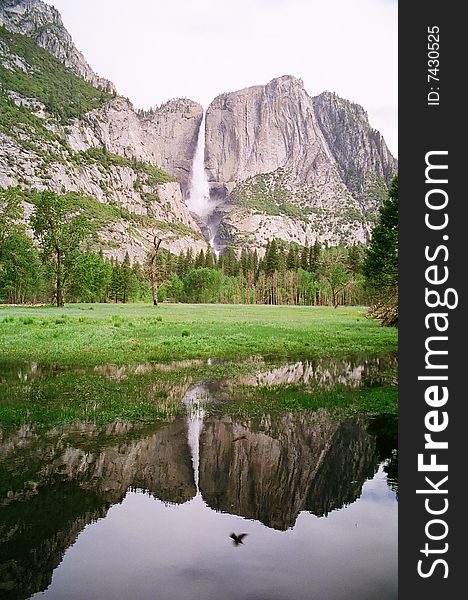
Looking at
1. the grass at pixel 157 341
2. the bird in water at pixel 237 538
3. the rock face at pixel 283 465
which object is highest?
the grass at pixel 157 341

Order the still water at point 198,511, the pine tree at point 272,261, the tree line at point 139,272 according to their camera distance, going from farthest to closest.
Result: the pine tree at point 272,261 → the tree line at point 139,272 → the still water at point 198,511

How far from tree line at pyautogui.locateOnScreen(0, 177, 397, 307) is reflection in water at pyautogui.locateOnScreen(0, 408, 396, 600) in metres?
36.3

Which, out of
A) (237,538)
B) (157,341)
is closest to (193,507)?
(237,538)

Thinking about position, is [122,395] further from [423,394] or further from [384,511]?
[423,394]

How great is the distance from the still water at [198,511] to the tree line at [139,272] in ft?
119

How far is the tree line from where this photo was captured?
58.5 meters

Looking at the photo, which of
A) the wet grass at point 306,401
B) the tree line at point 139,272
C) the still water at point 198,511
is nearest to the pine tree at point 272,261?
the tree line at point 139,272

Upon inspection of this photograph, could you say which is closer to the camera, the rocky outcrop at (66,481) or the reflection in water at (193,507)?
the reflection in water at (193,507)

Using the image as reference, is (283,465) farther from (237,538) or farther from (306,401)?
(306,401)

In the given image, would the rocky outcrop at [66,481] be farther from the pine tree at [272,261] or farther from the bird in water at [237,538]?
the pine tree at [272,261]

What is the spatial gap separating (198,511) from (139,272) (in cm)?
12300

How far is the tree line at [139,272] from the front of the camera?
58.5 meters

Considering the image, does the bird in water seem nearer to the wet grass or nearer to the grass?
the wet grass

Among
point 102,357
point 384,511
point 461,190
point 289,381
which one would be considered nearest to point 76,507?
point 384,511
